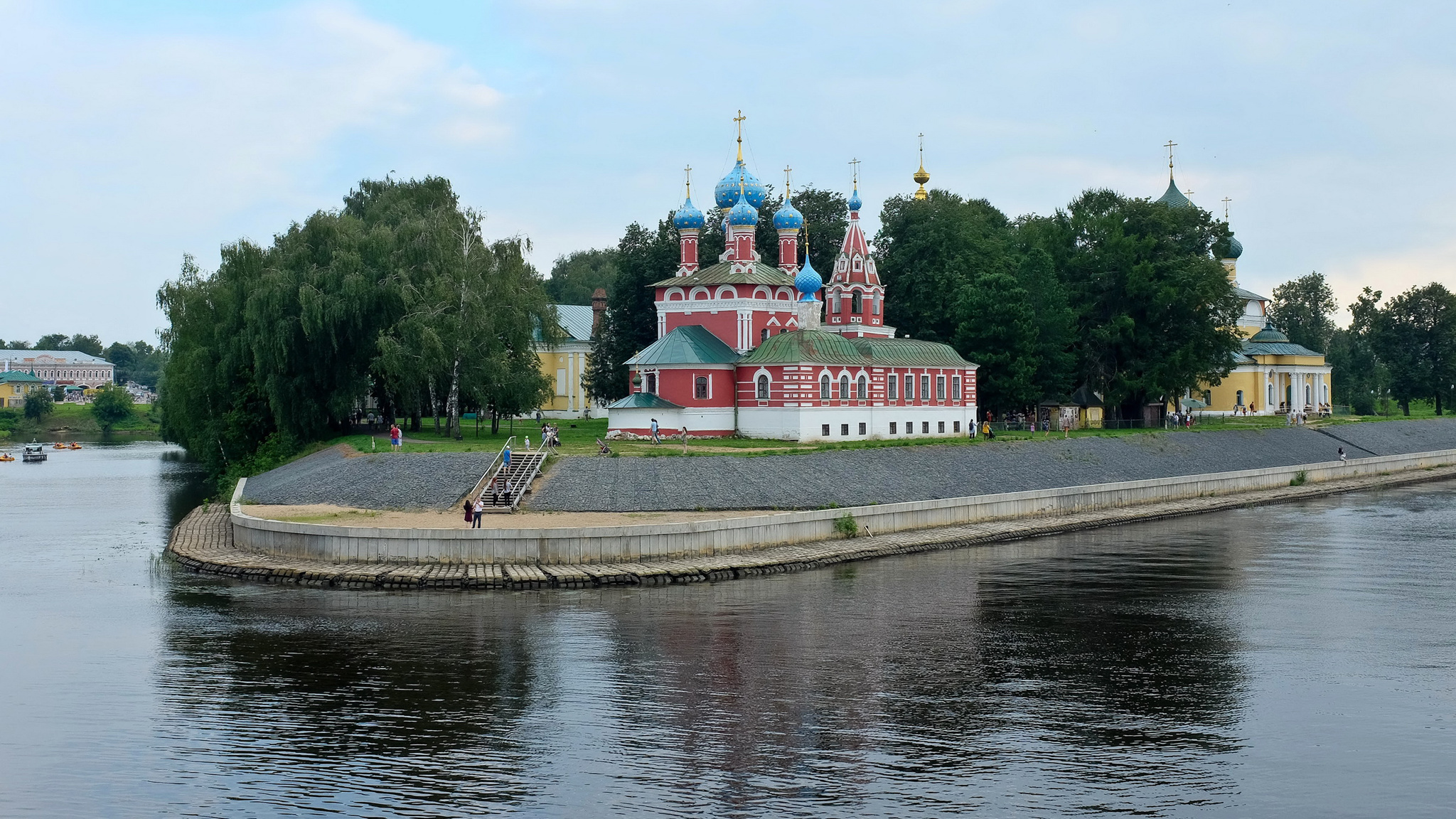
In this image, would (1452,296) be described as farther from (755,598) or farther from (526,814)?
(526,814)

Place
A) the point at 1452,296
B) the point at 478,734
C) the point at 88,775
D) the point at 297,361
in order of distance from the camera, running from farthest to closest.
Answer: the point at 1452,296 < the point at 297,361 < the point at 478,734 < the point at 88,775

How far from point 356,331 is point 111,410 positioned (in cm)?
9031

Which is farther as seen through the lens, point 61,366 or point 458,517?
point 61,366

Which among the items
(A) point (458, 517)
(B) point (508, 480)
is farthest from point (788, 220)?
(A) point (458, 517)

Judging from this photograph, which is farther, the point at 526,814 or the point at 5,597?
the point at 5,597

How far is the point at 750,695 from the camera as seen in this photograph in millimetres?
23703

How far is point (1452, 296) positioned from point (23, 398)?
14500 centimetres

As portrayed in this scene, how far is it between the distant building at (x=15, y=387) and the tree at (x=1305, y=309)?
437 feet

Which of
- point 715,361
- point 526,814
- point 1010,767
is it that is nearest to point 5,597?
point 526,814

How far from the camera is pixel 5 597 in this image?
33.2 m

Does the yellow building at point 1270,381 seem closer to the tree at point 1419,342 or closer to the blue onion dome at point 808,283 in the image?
the tree at point 1419,342

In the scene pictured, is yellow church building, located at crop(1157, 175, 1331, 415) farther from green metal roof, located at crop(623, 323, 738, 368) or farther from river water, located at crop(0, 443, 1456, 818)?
river water, located at crop(0, 443, 1456, 818)

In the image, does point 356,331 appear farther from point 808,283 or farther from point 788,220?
point 788,220

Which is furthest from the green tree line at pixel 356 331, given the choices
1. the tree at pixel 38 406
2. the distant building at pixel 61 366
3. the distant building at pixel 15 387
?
the distant building at pixel 61 366
